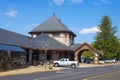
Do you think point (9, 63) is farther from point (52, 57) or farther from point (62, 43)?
point (62, 43)

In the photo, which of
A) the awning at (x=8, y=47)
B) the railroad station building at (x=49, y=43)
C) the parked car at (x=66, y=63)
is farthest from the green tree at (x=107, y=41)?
the awning at (x=8, y=47)

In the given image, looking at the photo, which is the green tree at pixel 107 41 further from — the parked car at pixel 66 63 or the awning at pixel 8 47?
the awning at pixel 8 47

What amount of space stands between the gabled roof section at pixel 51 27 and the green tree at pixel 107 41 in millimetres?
20997

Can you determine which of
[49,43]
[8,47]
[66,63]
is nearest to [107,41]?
[49,43]

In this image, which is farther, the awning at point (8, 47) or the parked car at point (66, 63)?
the parked car at point (66, 63)

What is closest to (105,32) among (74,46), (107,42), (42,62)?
(107,42)

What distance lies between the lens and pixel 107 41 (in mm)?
98062

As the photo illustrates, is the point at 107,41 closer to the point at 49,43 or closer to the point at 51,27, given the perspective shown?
the point at 51,27

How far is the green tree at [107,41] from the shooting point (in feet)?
323

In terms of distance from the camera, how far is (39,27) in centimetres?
8025

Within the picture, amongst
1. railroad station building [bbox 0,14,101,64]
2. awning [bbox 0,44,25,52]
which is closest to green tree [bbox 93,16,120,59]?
railroad station building [bbox 0,14,101,64]

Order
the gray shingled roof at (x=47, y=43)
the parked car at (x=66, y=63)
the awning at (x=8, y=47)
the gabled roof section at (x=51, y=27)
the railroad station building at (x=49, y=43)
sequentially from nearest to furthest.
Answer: the awning at (x=8, y=47) < the parked car at (x=66, y=63) < the railroad station building at (x=49, y=43) < the gray shingled roof at (x=47, y=43) < the gabled roof section at (x=51, y=27)

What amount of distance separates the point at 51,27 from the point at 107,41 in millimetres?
25561

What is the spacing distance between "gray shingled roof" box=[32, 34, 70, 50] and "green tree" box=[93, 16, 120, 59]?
28.8 meters
